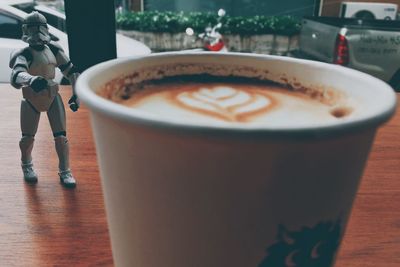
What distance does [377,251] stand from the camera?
0.65 m

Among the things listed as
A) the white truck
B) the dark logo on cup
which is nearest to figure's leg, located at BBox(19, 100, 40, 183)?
the dark logo on cup

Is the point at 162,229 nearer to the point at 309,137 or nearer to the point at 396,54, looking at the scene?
the point at 309,137

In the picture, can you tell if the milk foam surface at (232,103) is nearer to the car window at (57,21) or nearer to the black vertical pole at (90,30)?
the black vertical pole at (90,30)

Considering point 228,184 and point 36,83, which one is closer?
A: point 228,184

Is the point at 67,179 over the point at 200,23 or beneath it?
over

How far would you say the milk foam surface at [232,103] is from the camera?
18.1 inches

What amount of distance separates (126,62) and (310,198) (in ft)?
0.88

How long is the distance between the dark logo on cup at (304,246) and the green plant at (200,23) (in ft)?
19.6

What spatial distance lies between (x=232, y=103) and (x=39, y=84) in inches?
13.1

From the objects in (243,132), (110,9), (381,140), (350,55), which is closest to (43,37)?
(110,9)

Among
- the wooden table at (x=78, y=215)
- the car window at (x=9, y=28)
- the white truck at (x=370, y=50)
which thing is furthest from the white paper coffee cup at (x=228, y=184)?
the white truck at (x=370, y=50)

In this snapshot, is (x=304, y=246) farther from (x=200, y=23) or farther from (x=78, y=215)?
(x=200, y=23)

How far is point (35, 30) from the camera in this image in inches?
29.2

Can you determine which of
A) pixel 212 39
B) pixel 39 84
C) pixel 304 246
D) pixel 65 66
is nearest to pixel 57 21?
pixel 212 39
